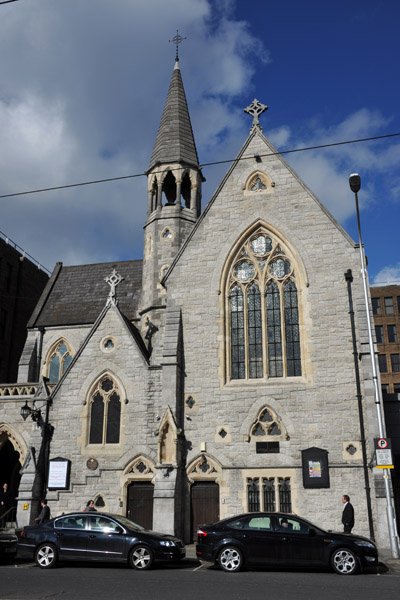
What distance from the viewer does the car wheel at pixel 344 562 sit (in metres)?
11.7

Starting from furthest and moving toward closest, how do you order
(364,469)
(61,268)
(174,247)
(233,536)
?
(61,268) < (174,247) < (364,469) < (233,536)

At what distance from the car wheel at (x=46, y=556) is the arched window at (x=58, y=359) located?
15369 mm

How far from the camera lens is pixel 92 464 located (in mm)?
20062

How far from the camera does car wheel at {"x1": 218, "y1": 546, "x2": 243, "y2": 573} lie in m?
12.1

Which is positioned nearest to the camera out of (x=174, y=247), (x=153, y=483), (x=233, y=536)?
(x=233, y=536)

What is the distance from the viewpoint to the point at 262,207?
21.7 metres

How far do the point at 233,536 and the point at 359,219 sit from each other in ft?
35.5

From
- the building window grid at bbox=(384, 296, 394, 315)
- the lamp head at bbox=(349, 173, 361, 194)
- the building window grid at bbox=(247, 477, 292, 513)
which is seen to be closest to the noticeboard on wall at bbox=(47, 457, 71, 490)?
the building window grid at bbox=(247, 477, 292, 513)

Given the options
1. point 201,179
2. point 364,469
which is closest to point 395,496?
point 364,469

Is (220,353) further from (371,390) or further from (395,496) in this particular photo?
(395,496)

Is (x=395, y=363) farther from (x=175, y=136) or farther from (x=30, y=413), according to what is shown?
(x=30, y=413)

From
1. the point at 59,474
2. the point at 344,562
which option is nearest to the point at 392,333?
the point at 59,474

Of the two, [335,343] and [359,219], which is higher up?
[359,219]

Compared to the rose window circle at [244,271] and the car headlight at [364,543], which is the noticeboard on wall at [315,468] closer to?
the car headlight at [364,543]
